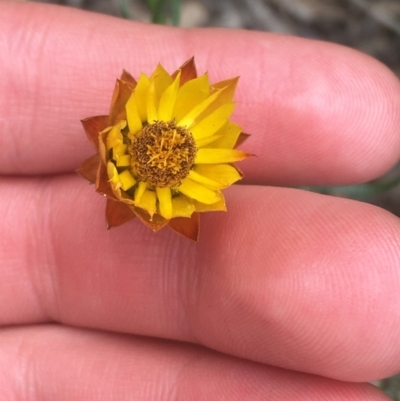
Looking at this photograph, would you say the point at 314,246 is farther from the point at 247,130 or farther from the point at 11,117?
the point at 11,117

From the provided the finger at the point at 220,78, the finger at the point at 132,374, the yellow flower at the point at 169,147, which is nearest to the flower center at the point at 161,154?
the yellow flower at the point at 169,147

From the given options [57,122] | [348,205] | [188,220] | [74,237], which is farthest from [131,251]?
[348,205]

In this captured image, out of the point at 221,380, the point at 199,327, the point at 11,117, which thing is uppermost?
the point at 11,117

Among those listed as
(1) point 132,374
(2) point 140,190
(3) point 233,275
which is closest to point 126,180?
(2) point 140,190

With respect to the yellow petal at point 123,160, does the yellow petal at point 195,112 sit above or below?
above

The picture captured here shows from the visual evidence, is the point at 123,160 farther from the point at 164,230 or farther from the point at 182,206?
the point at 164,230

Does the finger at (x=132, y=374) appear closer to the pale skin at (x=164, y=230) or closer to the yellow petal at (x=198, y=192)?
the pale skin at (x=164, y=230)
